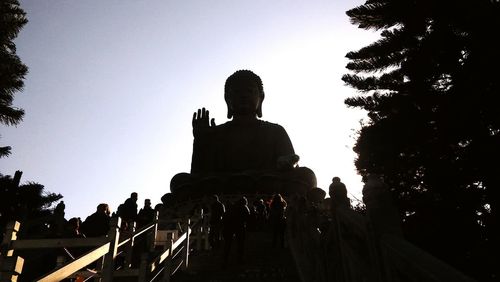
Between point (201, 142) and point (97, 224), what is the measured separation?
934cm

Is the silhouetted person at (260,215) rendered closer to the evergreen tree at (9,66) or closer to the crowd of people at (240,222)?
the crowd of people at (240,222)

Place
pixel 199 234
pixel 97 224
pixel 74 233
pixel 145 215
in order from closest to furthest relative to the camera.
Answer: pixel 74 233, pixel 97 224, pixel 199 234, pixel 145 215

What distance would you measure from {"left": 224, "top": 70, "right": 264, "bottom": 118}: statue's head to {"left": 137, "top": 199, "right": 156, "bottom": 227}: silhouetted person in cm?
781

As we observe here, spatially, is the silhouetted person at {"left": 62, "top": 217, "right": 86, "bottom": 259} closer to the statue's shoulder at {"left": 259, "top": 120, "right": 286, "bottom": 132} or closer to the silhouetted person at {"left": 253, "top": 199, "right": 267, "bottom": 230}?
the silhouetted person at {"left": 253, "top": 199, "right": 267, "bottom": 230}

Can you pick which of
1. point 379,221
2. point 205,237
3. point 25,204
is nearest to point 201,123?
point 25,204

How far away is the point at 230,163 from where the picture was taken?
16641mm

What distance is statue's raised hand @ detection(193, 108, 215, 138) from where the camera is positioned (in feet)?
54.1

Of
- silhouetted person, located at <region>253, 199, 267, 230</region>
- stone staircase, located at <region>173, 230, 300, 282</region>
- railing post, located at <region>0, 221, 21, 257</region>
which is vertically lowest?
railing post, located at <region>0, 221, 21, 257</region>

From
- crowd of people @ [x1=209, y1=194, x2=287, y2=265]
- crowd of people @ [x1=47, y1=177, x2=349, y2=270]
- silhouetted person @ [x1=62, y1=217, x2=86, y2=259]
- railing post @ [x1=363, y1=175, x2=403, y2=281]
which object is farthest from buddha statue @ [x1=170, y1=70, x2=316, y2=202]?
railing post @ [x1=363, y1=175, x2=403, y2=281]

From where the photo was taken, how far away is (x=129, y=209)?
10086mm

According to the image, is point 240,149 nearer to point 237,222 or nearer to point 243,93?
point 243,93

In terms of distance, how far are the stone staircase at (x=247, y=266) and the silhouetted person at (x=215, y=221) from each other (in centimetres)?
41

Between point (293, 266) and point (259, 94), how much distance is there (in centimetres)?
1189

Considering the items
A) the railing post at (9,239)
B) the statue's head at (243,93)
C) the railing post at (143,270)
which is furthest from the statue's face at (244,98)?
the railing post at (9,239)
